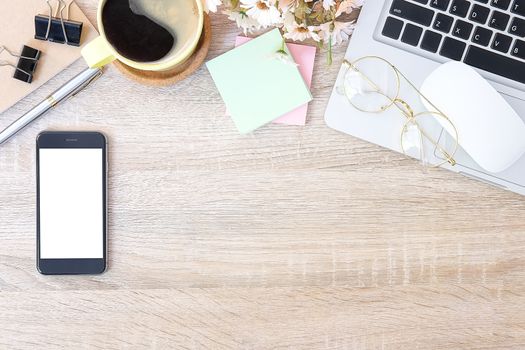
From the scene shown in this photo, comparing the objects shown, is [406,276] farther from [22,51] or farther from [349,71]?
[22,51]

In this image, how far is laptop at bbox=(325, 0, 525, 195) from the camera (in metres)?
0.70

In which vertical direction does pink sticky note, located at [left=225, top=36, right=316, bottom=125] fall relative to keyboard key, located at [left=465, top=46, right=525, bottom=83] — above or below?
below

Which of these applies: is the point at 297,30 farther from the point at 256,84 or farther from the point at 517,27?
the point at 517,27

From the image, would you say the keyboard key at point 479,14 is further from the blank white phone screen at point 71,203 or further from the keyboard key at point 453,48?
the blank white phone screen at point 71,203

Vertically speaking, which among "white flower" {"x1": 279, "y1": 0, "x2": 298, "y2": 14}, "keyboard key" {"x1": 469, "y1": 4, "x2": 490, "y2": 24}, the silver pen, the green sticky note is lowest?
the silver pen

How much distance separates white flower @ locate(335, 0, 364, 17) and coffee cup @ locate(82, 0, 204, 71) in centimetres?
14

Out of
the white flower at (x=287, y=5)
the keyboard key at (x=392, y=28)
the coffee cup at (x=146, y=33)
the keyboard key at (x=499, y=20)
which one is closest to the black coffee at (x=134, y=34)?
the coffee cup at (x=146, y=33)

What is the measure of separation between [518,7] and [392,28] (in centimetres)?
13

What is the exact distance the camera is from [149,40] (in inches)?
26.5

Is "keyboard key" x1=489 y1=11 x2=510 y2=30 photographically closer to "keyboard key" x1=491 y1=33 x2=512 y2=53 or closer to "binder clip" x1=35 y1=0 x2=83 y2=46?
"keyboard key" x1=491 y1=33 x2=512 y2=53

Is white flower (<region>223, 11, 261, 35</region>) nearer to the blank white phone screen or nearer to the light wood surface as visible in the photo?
the light wood surface

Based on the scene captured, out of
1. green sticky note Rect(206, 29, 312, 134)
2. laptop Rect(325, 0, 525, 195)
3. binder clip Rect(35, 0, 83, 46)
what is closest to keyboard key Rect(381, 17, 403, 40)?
laptop Rect(325, 0, 525, 195)

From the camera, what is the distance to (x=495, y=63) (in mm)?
707

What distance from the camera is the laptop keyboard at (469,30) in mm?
701
